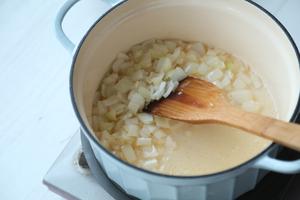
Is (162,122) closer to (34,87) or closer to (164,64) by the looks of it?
(164,64)

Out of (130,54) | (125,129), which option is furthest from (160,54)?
(125,129)

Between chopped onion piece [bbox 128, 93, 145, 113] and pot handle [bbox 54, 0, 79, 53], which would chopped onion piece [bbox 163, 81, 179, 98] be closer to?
chopped onion piece [bbox 128, 93, 145, 113]

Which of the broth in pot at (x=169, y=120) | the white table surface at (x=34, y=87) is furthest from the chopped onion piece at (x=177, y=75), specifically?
the white table surface at (x=34, y=87)

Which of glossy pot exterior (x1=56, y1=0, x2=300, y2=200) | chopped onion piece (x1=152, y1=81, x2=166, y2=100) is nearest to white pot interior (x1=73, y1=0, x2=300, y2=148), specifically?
glossy pot exterior (x1=56, y1=0, x2=300, y2=200)

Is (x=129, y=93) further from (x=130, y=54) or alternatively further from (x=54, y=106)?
(x=54, y=106)

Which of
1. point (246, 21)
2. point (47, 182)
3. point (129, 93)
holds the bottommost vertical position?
point (47, 182)

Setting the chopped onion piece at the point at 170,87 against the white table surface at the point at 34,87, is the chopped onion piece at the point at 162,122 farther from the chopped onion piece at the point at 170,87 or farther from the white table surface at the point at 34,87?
the white table surface at the point at 34,87
